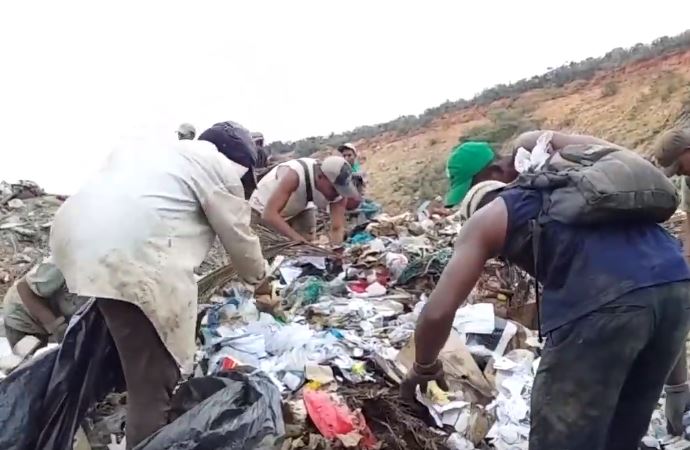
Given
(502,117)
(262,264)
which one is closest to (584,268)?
(262,264)

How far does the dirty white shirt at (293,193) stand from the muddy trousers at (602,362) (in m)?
3.62

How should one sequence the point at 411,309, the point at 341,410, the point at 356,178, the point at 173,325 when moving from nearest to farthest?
1. the point at 173,325
2. the point at 341,410
3. the point at 411,309
4. the point at 356,178

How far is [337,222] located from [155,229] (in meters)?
4.02

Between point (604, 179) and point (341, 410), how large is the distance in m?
1.62

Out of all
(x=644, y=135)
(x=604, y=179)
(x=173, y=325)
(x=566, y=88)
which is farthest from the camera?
(x=566, y=88)

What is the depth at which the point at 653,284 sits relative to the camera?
2486 millimetres

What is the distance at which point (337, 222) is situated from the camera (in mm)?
6984

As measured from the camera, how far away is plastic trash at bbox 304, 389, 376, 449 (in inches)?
139

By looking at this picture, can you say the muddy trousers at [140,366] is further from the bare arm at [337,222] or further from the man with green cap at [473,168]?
the bare arm at [337,222]

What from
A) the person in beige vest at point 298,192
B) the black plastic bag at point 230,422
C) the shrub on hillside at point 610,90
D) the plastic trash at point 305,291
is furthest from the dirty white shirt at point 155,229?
the shrub on hillside at point 610,90

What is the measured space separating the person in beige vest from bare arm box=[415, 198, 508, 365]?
10.7 ft

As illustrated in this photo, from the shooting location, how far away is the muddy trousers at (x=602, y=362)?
8.13ft

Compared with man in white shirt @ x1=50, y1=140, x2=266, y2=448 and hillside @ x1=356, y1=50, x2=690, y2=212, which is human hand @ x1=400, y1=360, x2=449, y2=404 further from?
hillside @ x1=356, y1=50, x2=690, y2=212

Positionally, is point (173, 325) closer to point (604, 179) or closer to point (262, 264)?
point (262, 264)
